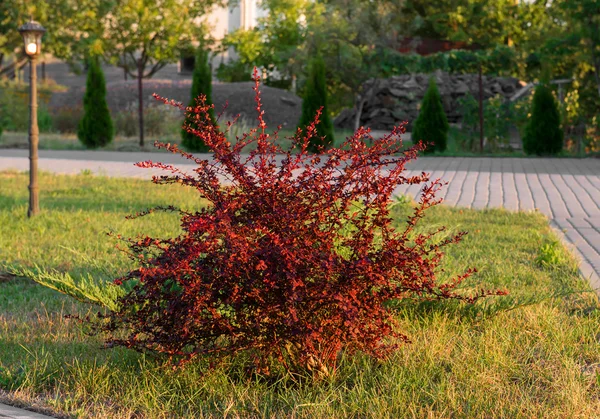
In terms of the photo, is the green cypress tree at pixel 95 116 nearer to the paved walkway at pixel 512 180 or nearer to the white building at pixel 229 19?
the paved walkway at pixel 512 180

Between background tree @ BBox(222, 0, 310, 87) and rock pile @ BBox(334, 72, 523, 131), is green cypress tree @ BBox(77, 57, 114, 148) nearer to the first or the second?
rock pile @ BBox(334, 72, 523, 131)

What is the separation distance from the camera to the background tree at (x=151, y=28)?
93.0 feet

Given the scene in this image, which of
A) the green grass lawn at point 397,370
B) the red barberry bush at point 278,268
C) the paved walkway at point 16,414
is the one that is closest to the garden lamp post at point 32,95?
the green grass lawn at point 397,370

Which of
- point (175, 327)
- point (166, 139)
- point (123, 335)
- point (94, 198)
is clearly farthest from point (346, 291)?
point (166, 139)

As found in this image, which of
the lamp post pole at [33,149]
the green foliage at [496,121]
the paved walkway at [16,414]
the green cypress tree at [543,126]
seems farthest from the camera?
the green foliage at [496,121]

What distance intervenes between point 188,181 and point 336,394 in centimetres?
121

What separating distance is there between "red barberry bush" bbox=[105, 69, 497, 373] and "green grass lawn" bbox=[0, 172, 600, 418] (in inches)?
6.7

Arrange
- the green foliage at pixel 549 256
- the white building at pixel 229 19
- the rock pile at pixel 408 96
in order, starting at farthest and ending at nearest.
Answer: the white building at pixel 229 19, the rock pile at pixel 408 96, the green foliage at pixel 549 256

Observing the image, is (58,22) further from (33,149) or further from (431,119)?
(33,149)

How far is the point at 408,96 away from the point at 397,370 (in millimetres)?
22602

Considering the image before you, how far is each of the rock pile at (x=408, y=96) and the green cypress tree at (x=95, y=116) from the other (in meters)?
8.54

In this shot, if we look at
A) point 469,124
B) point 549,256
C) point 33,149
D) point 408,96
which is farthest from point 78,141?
point 549,256

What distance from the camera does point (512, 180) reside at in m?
13.5

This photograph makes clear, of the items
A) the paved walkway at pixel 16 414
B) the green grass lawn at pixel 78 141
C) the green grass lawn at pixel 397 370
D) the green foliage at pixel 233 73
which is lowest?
the green grass lawn at pixel 78 141
